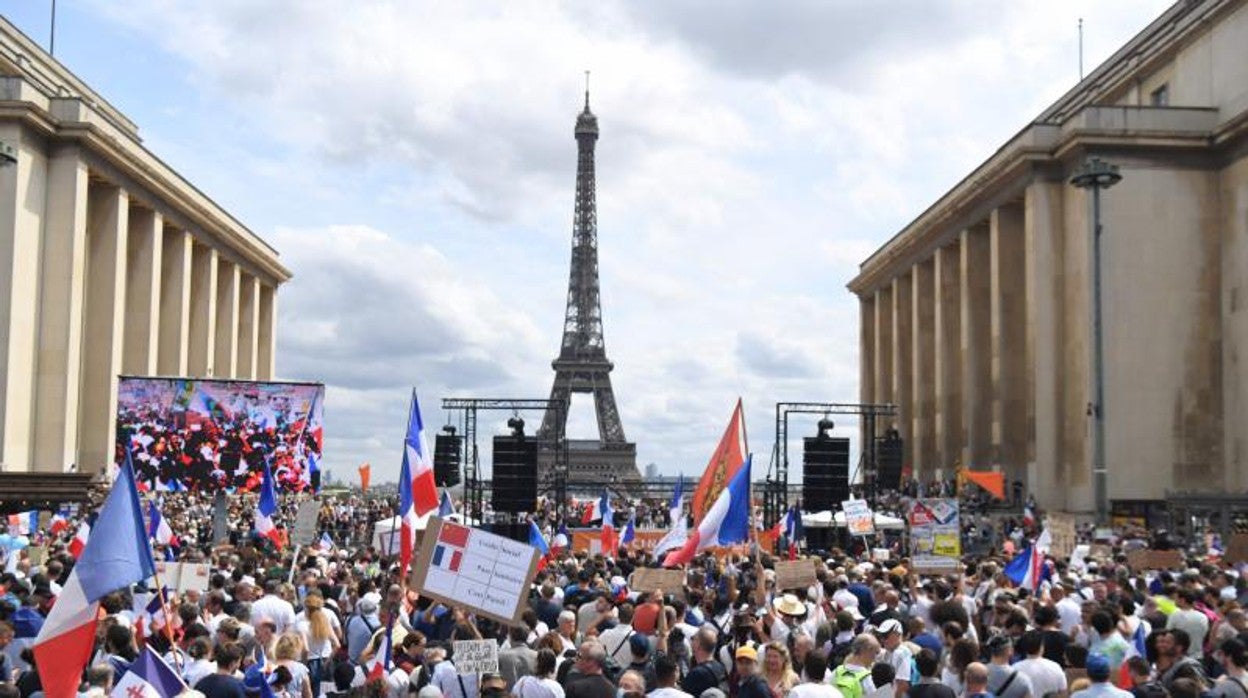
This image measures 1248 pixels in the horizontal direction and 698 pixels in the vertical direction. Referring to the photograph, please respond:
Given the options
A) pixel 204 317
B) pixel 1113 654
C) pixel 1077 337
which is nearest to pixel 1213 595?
pixel 1113 654

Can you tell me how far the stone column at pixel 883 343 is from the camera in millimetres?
77250

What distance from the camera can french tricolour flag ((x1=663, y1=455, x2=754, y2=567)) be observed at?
52.2 ft

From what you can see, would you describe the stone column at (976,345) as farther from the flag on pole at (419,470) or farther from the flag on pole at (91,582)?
the flag on pole at (91,582)

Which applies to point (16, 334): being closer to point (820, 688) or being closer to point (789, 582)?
point (789, 582)

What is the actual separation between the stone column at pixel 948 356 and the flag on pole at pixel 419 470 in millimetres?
47847

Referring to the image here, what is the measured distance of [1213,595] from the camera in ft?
49.4

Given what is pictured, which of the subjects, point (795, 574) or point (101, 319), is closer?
point (795, 574)

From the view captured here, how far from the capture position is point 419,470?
16.2m

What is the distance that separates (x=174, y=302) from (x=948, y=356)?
32.8 metres

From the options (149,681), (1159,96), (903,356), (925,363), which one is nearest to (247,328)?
(903,356)

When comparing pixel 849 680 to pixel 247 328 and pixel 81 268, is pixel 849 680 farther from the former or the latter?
pixel 247 328

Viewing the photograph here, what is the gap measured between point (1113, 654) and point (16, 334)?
44.1 metres

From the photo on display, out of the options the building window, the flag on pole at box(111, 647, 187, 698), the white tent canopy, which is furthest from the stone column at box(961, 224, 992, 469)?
the flag on pole at box(111, 647, 187, 698)

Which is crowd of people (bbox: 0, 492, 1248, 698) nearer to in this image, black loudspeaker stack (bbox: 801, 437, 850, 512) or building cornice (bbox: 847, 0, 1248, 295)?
black loudspeaker stack (bbox: 801, 437, 850, 512)
